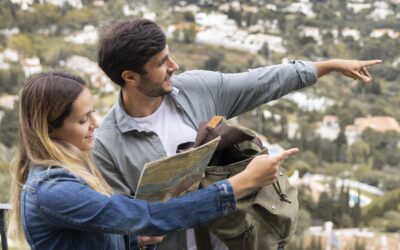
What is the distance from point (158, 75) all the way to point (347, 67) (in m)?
0.48

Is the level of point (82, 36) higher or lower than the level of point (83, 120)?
lower

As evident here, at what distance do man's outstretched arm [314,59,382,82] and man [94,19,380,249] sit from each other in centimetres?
23

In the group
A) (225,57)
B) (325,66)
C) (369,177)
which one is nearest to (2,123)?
(369,177)

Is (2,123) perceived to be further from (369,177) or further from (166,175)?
(166,175)

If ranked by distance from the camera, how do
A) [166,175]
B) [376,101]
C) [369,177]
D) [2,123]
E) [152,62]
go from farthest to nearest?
[376,101] → [369,177] → [2,123] → [152,62] → [166,175]

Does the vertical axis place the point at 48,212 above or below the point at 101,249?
above

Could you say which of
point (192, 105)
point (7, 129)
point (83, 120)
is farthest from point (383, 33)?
point (83, 120)

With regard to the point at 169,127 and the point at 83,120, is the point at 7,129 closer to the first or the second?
the point at 169,127

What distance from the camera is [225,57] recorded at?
34000mm

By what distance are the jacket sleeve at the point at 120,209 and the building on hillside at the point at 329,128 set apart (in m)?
27.2

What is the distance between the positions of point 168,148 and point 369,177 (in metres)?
25.1

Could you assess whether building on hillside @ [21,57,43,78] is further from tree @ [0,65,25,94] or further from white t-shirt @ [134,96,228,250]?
white t-shirt @ [134,96,228,250]

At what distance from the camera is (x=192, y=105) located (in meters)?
1.40

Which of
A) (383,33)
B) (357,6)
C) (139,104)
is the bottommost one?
(383,33)
